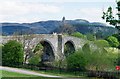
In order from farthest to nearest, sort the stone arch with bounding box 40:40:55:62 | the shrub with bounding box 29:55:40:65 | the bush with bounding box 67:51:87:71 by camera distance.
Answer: the stone arch with bounding box 40:40:55:62 → the shrub with bounding box 29:55:40:65 → the bush with bounding box 67:51:87:71

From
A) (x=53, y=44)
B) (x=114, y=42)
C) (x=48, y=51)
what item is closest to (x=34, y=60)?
(x=53, y=44)

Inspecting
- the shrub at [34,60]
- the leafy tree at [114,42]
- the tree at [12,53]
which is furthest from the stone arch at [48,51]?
the tree at [12,53]

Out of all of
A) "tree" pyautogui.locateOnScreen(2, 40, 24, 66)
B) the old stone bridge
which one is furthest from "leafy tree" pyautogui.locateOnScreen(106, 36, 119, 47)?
"tree" pyautogui.locateOnScreen(2, 40, 24, 66)

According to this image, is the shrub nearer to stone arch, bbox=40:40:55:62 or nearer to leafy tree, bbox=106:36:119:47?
leafy tree, bbox=106:36:119:47

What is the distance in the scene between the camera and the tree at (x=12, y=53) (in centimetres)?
2681

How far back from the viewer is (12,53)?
89.5ft

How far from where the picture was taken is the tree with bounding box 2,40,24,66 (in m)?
26.8

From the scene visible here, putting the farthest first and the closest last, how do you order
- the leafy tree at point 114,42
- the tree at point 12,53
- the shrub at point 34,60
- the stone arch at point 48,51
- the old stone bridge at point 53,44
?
the stone arch at point 48,51
the old stone bridge at point 53,44
the shrub at point 34,60
the tree at point 12,53
the leafy tree at point 114,42

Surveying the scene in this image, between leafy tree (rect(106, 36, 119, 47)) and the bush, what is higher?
leafy tree (rect(106, 36, 119, 47))

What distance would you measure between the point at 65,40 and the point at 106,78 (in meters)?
23.0

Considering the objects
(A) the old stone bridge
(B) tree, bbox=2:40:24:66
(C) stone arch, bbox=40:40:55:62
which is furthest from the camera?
(C) stone arch, bbox=40:40:55:62

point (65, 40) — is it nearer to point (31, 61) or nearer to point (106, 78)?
point (31, 61)

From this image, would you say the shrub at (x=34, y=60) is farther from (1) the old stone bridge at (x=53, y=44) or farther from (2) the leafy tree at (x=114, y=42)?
(2) the leafy tree at (x=114, y=42)

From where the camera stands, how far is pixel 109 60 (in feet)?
105
